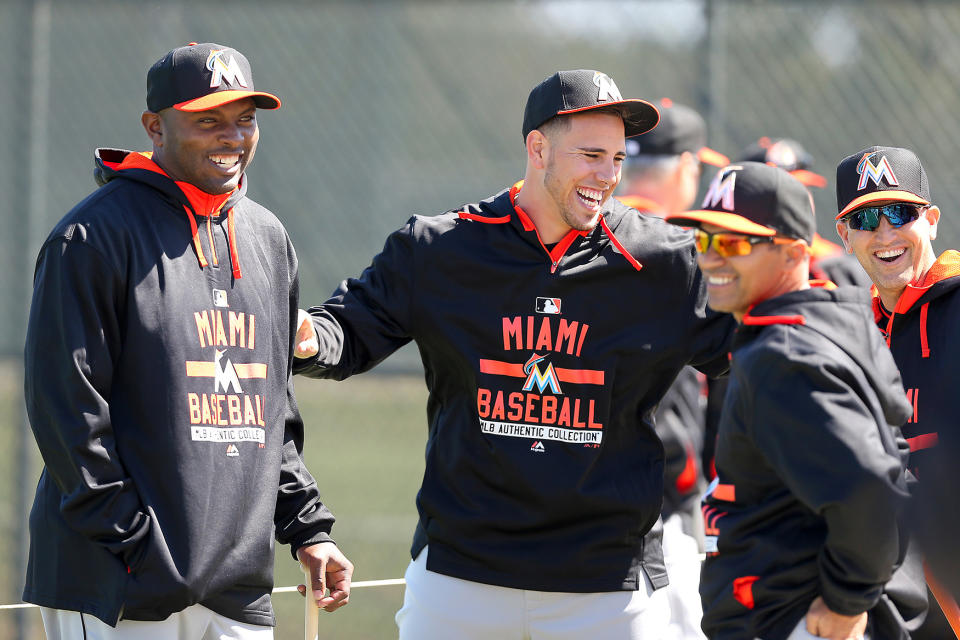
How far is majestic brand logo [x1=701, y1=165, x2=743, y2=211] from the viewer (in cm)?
268

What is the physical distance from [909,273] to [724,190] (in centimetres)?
96

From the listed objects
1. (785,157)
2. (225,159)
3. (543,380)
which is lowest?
(543,380)

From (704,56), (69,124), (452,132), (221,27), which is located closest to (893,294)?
(704,56)

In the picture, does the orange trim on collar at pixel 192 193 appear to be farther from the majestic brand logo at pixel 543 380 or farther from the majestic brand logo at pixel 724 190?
the majestic brand logo at pixel 724 190

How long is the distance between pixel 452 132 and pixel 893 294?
3.71m

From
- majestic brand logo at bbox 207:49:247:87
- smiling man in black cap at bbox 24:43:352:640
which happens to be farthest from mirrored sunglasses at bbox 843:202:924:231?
majestic brand logo at bbox 207:49:247:87

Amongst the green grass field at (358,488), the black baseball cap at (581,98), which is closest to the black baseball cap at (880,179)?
the black baseball cap at (581,98)

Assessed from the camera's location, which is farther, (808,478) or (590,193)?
(590,193)

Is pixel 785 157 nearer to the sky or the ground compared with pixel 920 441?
nearer to the sky

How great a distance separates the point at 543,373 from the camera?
3.33m

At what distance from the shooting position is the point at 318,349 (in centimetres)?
342

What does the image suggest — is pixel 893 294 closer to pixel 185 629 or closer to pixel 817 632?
pixel 817 632

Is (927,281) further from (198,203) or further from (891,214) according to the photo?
(198,203)

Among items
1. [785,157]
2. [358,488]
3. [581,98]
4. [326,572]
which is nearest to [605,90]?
[581,98]
